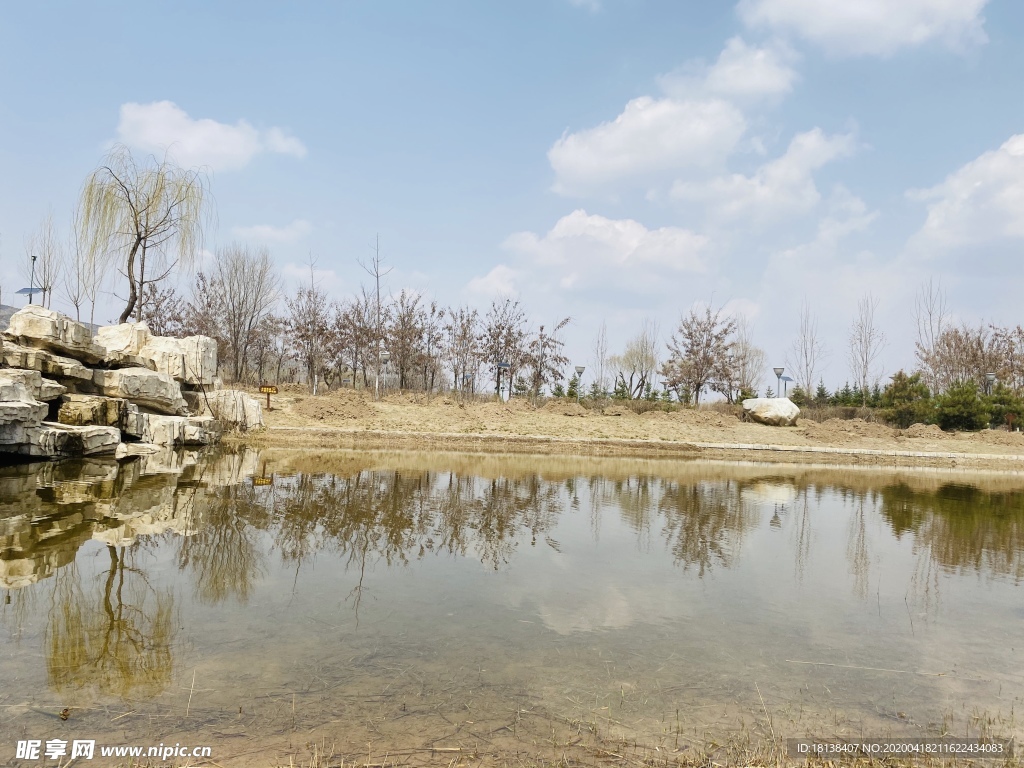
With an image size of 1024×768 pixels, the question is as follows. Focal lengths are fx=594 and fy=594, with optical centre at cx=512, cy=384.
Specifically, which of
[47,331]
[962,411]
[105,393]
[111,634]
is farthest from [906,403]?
[47,331]

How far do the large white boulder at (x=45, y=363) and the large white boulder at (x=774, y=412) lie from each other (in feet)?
88.7

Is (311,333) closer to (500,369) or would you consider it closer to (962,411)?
(500,369)

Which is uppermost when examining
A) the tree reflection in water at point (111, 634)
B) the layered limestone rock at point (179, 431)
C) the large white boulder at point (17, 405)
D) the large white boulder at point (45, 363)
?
the large white boulder at point (45, 363)

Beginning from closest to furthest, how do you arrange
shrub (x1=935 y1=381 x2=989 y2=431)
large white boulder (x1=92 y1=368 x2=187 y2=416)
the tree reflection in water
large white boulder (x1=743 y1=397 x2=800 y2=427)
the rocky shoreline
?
the tree reflection in water, the rocky shoreline, large white boulder (x1=92 y1=368 x2=187 y2=416), shrub (x1=935 y1=381 x2=989 y2=431), large white boulder (x1=743 y1=397 x2=800 y2=427)

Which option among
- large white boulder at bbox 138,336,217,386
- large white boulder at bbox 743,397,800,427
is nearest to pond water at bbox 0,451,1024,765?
large white boulder at bbox 138,336,217,386

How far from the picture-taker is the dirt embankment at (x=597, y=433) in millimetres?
21984

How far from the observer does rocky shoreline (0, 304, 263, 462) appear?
12.0 metres

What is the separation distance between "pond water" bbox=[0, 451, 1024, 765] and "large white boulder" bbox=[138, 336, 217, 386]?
9271 millimetres

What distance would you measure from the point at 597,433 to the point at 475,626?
21.3 metres

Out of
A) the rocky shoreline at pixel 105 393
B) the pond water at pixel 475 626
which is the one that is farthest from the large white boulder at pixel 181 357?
the pond water at pixel 475 626

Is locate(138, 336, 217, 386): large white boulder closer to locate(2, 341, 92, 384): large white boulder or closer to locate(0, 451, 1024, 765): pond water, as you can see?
locate(2, 341, 92, 384): large white boulder

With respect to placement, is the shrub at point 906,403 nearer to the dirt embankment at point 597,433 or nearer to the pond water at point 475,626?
the dirt embankment at point 597,433

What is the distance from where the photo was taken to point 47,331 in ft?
46.1

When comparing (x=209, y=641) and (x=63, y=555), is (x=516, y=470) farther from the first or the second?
(x=209, y=641)
